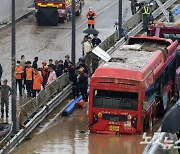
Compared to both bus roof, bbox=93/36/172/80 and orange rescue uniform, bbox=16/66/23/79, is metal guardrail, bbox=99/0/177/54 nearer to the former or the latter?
bus roof, bbox=93/36/172/80

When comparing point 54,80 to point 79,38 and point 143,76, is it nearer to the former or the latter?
point 143,76

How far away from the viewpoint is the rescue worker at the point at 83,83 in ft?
104

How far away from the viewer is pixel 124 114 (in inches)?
1079

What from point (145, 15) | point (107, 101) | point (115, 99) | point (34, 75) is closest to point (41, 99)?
point (34, 75)

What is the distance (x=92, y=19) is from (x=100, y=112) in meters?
17.3

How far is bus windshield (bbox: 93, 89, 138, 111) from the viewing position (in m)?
27.4

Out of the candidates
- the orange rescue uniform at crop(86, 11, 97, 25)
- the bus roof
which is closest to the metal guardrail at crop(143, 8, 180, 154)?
the bus roof

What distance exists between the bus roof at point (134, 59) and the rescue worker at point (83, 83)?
1.88 metres

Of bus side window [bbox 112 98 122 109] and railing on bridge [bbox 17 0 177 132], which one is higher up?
bus side window [bbox 112 98 122 109]

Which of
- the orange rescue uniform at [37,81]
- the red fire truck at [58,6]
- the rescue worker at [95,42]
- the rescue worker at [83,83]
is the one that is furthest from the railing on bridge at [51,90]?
the red fire truck at [58,6]

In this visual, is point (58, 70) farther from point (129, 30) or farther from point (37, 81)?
point (129, 30)

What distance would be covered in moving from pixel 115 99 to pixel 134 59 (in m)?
2.13

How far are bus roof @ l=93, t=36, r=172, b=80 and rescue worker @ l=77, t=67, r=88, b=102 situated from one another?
6.16ft

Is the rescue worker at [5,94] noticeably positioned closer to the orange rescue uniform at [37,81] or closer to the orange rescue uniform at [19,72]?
the orange rescue uniform at [37,81]
